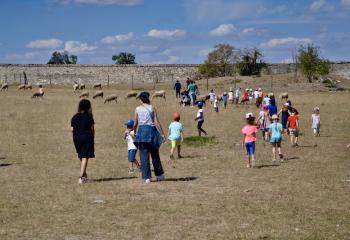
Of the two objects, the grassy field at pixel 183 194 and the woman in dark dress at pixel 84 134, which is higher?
the woman in dark dress at pixel 84 134

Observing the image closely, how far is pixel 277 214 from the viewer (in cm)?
1016

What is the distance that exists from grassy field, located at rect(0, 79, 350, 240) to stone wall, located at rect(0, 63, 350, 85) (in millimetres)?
62934

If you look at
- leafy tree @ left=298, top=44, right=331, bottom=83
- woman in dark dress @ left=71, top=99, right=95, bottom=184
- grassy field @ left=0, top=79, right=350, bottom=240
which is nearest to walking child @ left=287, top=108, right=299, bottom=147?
grassy field @ left=0, top=79, right=350, bottom=240

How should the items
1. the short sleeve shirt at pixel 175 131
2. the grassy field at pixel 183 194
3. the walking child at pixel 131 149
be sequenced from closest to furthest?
the grassy field at pixel 183 194 → the walking child at pixel 131 149 → the short sleeve shirt at pixel 175 131

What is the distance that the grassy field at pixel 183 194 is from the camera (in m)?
9.25

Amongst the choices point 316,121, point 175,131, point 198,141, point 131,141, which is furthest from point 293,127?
point 131,141

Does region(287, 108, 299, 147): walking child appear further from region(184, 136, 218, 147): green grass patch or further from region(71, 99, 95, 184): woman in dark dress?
region(71, 99, 95, 184): woman in dark dress

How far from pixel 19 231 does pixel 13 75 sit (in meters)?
81.8

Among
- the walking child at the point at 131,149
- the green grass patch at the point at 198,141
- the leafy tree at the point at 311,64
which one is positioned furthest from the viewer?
the leafy tree at the point at 311,64

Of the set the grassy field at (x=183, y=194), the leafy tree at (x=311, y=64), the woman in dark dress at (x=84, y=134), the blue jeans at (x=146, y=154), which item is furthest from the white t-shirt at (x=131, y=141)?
the leafy tree at (x=311, y=64)

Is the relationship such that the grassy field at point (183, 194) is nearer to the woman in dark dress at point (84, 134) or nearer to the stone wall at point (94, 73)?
the woman in dark dress at point (84, 134)

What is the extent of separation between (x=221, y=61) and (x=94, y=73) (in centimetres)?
1823

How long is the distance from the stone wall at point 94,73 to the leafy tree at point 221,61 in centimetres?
512

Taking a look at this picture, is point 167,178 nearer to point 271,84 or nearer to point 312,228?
point 312,228
